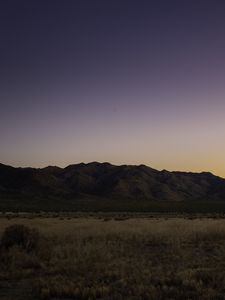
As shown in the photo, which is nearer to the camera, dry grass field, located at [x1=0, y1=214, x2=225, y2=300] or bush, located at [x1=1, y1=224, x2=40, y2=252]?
dry grass field, located at [x1=0, y1=214, x2=225, y2=300]

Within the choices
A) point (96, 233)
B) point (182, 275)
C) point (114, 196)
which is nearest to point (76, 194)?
point (114, 196)

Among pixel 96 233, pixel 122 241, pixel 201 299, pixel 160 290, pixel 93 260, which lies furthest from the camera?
pixel 96 233

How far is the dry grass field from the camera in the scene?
37.3 feet

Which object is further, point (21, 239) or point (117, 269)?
point (21, 239)

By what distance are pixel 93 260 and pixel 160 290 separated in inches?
203

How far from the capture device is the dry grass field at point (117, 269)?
11383 mm

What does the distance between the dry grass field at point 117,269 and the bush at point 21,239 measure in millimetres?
109

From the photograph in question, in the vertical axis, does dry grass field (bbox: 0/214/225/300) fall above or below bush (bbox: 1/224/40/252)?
below

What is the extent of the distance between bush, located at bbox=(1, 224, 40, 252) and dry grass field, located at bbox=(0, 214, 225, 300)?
4.3 inches

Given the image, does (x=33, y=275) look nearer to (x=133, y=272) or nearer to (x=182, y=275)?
(x=133, y=272)

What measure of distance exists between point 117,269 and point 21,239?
5.78 m

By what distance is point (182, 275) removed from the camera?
512 inches

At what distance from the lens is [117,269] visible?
14.3 metres

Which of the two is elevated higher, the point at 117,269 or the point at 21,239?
the point at 21,239
